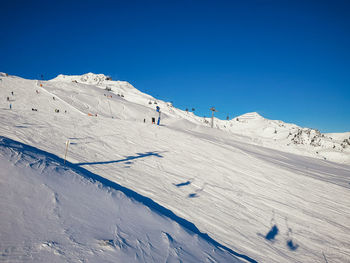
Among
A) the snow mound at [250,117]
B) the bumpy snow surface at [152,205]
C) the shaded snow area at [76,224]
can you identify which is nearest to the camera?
the shaded snow area at [76,224]

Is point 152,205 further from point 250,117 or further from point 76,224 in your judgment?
point 250,117

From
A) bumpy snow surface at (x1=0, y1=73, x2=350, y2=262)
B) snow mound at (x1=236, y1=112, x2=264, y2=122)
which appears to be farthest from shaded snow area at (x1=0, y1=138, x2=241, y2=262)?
snow mound at (x1=236, y1=112, x2=264, y2=122)

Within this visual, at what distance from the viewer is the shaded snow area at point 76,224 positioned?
2486mm

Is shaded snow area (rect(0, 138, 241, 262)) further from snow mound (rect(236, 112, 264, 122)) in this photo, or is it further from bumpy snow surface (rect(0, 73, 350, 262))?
snow mound (rect(236, 112, 264, 122))

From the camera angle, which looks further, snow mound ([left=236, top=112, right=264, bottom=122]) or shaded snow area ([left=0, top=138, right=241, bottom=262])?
snow mound ([left=236, top=112, right=264, bottom=122])

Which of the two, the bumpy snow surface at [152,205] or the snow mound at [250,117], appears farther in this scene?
the snow mound at [250,117]

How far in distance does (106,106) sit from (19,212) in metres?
33.5

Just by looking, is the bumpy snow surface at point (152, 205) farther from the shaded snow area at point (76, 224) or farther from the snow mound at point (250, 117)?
the snow mound at point (250, 117)

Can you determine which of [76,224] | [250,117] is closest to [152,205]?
[76,224]

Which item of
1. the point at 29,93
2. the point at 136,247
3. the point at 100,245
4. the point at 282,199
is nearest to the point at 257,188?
the point at 282,199

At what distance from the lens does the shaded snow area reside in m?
2.49

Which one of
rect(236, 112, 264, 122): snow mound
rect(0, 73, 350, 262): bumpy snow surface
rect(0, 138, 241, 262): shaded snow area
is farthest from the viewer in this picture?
rect(236, 112, 264, 122): snow mound

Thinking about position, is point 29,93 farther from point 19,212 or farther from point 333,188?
point 333,188

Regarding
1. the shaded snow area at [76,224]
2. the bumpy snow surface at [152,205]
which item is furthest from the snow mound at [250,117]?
the shaded snow area at [76,224]
